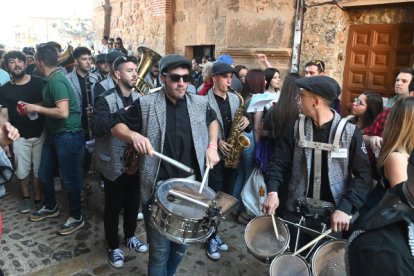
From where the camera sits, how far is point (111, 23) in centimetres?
1401

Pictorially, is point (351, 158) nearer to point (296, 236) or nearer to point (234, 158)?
point (296, 236)

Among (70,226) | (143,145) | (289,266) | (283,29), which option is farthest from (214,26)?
(289,266)

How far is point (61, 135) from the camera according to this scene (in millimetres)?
3799

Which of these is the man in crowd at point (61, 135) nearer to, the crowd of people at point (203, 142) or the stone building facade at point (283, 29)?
the crowd of people at point (203, 142)

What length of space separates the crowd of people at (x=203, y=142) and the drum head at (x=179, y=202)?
186 millimetres

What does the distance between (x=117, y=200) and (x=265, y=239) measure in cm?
157

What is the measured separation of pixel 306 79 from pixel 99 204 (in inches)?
135

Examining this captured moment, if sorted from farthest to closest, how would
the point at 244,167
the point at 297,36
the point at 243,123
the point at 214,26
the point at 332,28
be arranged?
the point at 214,26 → the point at 297,36 → the point at 332,28 → the point at 244,167 → the point at 243,123

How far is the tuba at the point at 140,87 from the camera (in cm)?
309

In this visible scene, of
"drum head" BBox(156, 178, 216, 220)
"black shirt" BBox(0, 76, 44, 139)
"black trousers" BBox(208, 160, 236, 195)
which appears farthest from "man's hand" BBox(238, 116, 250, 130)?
"black shirt" BBox(0, 76, 44, 139)

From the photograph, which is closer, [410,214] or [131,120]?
[410,214]

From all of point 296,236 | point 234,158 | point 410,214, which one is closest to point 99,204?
point 234,158

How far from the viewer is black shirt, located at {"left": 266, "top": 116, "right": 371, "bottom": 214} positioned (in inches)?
90.0

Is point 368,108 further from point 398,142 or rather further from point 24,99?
point 24,99
